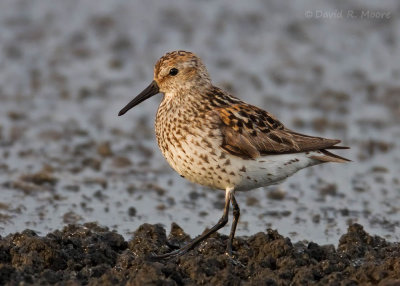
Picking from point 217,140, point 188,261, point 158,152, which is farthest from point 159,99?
point 188,261

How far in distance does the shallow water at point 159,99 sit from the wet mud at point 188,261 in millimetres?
951

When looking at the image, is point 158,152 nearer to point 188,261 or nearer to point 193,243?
point 193,243

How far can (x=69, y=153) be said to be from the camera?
448 inches

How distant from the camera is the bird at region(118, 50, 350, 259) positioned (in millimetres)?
8227

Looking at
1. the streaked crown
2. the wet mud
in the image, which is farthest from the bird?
the wet mud

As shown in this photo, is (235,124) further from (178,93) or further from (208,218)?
A: (208,218)

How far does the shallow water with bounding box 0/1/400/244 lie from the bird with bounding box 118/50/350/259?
130 centimetres

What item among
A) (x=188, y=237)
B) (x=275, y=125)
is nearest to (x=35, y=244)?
(x=188, y=237)

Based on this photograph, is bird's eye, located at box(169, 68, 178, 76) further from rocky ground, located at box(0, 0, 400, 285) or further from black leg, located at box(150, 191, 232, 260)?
rocky ground, located at box(0, 0, 400, 285)

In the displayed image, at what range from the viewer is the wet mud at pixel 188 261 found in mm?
7172

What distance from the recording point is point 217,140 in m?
8.25

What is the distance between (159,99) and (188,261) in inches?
238

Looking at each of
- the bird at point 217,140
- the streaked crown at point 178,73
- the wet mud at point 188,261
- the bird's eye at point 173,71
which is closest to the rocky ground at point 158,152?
the wet mud at point 188,261
